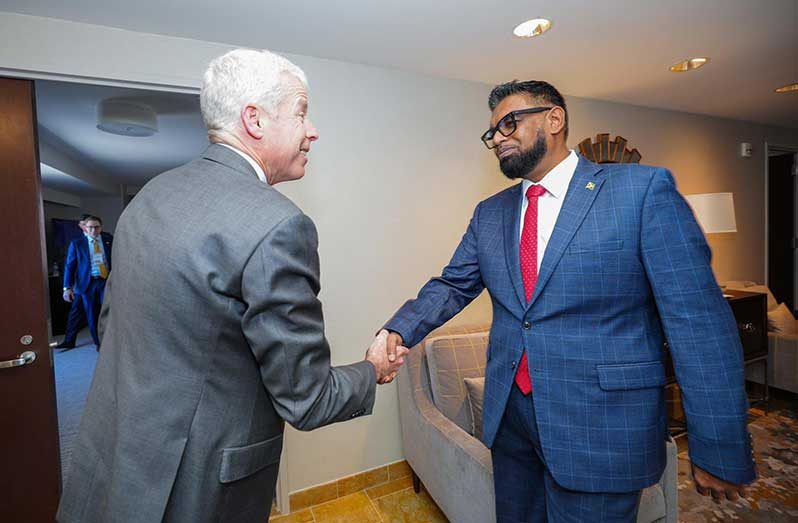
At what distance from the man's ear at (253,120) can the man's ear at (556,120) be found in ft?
2.73

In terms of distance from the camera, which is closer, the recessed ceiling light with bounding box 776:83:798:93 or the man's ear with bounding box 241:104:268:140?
the man's ear with bounding box 241:104:268:140

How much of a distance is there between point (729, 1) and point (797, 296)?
4.22m

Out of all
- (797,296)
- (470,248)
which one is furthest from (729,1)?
(797,296)

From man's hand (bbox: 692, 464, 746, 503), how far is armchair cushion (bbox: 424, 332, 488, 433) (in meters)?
1.11

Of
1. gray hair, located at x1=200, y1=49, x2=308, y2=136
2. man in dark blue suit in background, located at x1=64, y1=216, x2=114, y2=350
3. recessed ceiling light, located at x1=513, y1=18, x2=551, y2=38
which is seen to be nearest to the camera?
gray hair, located at x1=200, y1=49, x2=308, y2=136

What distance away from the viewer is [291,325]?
2.70 ft

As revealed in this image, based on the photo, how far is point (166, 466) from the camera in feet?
2.62

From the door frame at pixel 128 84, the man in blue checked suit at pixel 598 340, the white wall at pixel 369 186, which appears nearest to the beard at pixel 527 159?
the man in blue checked suit at pixel 598 340

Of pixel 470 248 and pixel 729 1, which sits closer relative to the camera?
pixel 470 248

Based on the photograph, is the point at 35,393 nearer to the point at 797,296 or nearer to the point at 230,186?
the point at 230,186

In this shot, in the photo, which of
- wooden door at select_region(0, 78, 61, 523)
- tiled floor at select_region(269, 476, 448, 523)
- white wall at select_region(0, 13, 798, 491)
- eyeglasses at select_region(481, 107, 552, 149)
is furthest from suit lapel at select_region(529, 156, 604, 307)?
wooden door at select_region(0, 78, 61, 523)

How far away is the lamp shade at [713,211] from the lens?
2867 millimetres

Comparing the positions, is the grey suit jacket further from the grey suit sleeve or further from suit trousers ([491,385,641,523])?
suit trousers ([491,385,641,523])

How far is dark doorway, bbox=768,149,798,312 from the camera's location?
438cm
